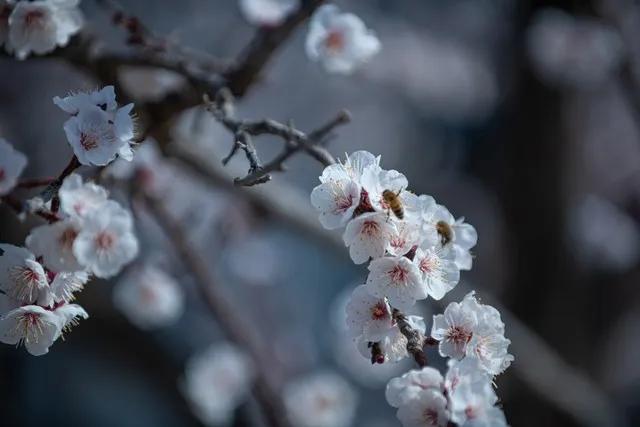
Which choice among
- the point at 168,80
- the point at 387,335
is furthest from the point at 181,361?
the point at 387,335

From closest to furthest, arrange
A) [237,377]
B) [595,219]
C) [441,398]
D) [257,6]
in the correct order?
[441,398]
[257,6]
[237,377]
[595,219]

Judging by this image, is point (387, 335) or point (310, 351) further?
point (310, 351)

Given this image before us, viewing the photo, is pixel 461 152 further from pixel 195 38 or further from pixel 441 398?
pixel 441 398

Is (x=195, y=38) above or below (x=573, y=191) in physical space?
below

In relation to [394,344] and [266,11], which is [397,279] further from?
[266,11]

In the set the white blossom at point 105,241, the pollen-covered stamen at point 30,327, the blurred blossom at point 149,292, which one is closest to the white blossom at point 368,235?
the white blossom at point 105,241

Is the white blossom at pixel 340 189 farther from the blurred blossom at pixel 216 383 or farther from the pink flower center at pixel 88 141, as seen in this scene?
the blurred blossom at pixel 216 383

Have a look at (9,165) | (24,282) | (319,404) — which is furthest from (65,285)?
(319,404)
